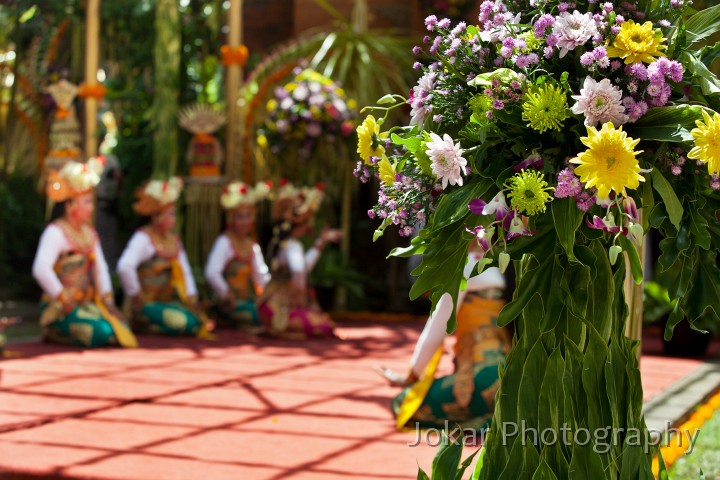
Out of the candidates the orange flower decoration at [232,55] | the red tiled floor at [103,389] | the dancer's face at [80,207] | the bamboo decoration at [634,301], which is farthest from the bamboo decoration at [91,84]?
the bamboo decoration at [634,301]

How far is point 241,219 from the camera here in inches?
325

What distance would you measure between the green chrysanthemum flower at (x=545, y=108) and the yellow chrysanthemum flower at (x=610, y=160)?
0.10 m

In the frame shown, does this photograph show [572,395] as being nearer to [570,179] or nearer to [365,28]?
[570,179]

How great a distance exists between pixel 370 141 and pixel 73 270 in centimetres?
498

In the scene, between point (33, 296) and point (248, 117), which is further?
point (33, 296)

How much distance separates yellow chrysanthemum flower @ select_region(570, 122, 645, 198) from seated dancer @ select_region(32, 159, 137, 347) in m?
5.35

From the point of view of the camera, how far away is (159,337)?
25.0 ft

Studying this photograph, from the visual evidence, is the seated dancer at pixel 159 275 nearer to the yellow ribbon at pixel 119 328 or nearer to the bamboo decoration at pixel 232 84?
the yellow ribbon at pixel 119 328

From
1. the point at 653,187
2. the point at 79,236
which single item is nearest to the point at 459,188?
the point at 653,187

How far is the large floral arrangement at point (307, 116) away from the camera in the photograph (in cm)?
838

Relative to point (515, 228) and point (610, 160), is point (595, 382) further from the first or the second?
point (610, 160)

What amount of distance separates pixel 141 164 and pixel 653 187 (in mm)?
7867

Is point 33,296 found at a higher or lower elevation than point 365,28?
lower

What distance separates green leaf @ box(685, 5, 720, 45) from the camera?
2.25 m
